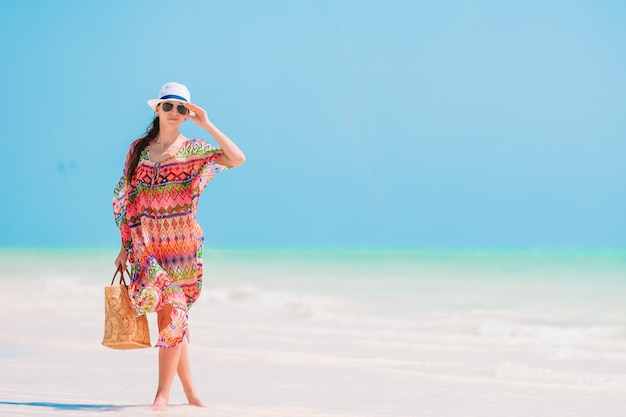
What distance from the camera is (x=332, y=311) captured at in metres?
12.3

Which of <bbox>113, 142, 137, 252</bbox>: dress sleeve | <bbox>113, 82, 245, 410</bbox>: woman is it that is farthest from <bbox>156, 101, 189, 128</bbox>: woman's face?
<bbox>113, 142, 137, 252</bbox>: dress sleeve

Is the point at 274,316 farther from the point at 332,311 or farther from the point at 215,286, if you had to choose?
the point at 215,286

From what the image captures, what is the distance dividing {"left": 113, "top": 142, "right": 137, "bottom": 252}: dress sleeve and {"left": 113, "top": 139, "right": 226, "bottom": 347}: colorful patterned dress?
0.11 m

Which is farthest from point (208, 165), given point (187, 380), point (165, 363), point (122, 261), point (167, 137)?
point (187, 380)

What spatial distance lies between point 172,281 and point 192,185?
1.49ft

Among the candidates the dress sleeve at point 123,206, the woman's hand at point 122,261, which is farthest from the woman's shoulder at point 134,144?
the woman's hand at point 122,261

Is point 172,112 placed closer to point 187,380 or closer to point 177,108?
point 177,108

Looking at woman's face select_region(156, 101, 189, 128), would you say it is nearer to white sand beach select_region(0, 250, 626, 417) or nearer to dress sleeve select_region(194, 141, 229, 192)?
dress sleeve select_region(194, 141, 229, 192)

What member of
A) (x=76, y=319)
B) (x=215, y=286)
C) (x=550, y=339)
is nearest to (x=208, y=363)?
(x=76, y=319)

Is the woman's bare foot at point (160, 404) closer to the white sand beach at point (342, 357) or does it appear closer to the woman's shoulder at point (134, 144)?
the white sand beach at point (342, 357)

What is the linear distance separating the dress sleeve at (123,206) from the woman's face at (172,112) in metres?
0.23

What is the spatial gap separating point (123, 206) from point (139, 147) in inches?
11.6

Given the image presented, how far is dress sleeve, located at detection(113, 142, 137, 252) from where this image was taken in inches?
168

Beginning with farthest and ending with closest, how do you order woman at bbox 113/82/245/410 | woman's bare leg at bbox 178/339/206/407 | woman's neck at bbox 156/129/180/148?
woman's bare leg at bbox 178/339/206/407 → woman's neck at bbox 156/129/180/148 → woman at bbox 113/82/245/410
